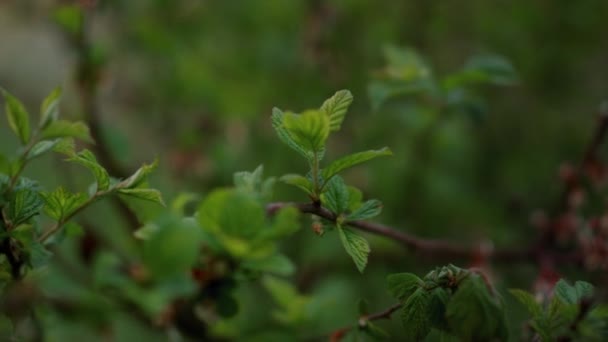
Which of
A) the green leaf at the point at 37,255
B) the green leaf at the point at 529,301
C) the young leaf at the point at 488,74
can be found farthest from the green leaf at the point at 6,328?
the young leaf at the point at 488,74

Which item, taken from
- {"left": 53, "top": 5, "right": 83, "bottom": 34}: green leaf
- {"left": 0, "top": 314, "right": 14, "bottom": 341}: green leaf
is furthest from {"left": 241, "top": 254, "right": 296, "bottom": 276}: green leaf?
{"left": 53, "top": 5, "right": 83, "bottom": 34}: green leaf

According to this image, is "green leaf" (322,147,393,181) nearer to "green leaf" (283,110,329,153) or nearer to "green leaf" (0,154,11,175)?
"green leaf" (283,110,329,153)

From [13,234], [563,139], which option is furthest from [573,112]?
[13,234]

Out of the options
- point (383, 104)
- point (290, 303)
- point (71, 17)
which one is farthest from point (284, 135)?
point (383, 104)

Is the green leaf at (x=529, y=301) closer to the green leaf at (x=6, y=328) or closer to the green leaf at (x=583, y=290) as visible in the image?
the green leaf at (x=583, y=290)

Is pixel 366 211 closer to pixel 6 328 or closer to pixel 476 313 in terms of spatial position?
pixel 476 313
